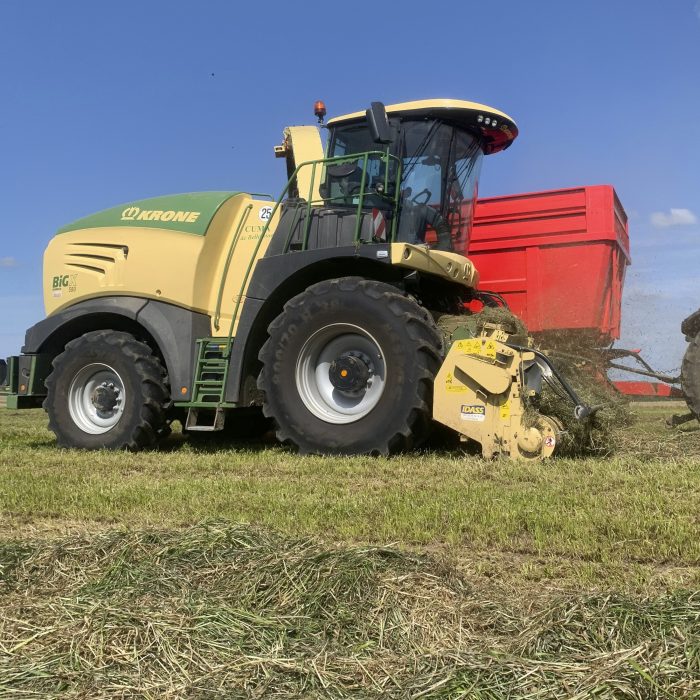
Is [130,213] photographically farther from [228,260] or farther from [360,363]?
[360,363]

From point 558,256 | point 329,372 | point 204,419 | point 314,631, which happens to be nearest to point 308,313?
point 329,372

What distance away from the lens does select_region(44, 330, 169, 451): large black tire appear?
680 cm

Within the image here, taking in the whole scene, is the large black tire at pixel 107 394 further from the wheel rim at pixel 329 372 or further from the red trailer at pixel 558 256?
the red trailer at pixel 558 256

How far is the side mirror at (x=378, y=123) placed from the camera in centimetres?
Result: 579

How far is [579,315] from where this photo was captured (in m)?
7.56

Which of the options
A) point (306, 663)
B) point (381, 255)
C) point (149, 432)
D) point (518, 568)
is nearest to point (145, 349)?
point (149, 432)

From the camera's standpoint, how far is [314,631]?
86.6 inches

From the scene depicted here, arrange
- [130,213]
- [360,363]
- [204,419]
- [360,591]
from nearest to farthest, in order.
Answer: [360,591]
[360,363]
[204,419]
[130,213]

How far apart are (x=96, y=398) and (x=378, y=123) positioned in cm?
357

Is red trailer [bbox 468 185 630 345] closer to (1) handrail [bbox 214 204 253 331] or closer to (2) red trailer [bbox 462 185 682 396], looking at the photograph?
(2) red trailer [bbox 462 185 682 396]

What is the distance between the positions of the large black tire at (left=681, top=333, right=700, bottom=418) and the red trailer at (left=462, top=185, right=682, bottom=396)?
50 centimetres

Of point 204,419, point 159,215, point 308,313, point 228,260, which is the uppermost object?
point 159,215

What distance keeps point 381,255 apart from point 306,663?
165 inches

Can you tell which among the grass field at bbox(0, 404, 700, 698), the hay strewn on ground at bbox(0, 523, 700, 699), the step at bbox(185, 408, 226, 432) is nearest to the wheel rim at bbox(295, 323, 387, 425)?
the step at bbox(185, 408, 226, 432)
